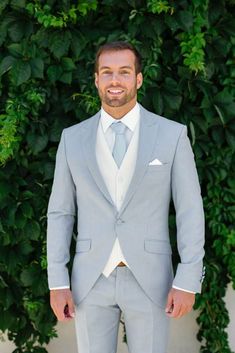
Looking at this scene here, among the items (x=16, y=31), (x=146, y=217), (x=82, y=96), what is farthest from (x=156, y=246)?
(x=16, y=31)

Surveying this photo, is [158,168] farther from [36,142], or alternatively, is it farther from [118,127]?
[36,142]

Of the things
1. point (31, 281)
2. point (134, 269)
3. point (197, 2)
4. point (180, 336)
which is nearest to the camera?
point (134, 269)

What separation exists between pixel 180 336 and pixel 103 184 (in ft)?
4.64

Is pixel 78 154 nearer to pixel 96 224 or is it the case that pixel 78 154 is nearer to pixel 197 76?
pixel 96 224

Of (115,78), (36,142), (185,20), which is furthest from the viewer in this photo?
(36,142)

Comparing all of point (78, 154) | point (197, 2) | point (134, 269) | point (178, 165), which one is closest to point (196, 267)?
point (134, 269)

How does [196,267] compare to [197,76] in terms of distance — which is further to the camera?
[197,76]

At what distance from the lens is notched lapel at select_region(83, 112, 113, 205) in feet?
6.51

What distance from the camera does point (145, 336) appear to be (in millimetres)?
2000

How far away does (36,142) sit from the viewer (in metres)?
2.77

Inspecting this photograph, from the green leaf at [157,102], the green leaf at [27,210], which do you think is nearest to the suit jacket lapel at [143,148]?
the green leaf at [157,102]

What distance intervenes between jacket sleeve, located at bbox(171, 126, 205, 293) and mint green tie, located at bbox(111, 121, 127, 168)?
170 mm

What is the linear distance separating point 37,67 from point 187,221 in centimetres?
112

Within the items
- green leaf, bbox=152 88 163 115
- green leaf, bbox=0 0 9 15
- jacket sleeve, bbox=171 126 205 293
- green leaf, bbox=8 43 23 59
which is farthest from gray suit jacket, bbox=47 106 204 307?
green leaf, bbox=0 0 9 15
